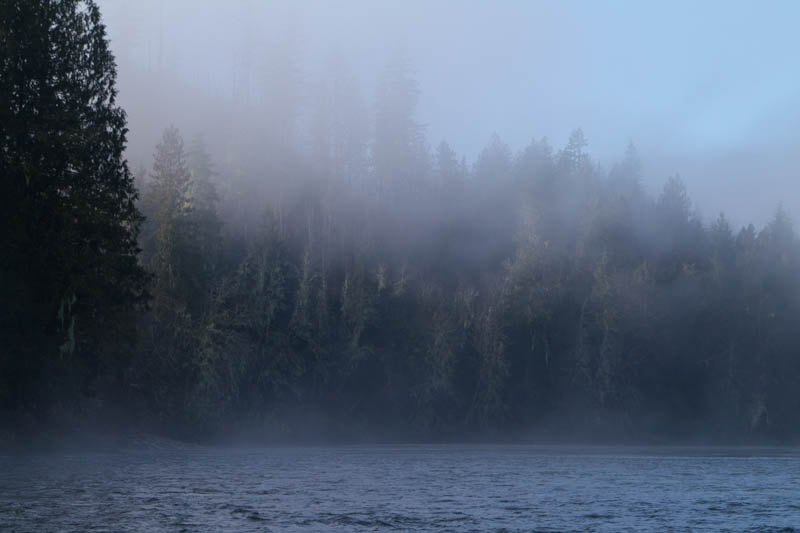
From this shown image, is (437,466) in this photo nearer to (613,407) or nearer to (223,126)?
(613,407)

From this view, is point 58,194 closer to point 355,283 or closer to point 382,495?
point 382,495

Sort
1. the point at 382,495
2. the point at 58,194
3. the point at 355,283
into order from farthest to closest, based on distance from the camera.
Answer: the point at 355,283 → the point at 58,194 → the point at 382,495

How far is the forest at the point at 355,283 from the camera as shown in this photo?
41.6 meters

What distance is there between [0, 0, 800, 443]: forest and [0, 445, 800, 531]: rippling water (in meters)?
9.77

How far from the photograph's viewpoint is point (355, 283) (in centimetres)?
8950

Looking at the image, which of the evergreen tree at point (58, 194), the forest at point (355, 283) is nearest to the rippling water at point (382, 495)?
the evergreen tree at point (58, 194)

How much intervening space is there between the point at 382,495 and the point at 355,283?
60996 mm

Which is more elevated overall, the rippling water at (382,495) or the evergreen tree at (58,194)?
the evergreen tree at (58,194)

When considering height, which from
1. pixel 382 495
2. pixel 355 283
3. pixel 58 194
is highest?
pixel 355 283

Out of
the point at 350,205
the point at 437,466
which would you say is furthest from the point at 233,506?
the point at 350,205

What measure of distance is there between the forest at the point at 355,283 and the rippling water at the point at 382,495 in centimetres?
977

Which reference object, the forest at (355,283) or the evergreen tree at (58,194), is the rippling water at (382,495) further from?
the forest at (355,283)

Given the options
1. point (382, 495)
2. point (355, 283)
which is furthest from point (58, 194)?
point (355, 283)

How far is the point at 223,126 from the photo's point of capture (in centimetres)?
12631
